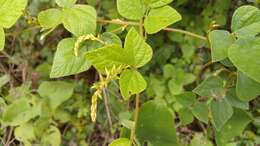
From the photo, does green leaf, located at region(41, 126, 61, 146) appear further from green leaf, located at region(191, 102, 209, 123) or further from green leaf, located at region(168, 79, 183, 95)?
green leaf, located at region(191, 102, 209, 123)

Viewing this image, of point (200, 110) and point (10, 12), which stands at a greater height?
point (10, 12)

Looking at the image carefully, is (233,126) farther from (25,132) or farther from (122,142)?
(25,132)

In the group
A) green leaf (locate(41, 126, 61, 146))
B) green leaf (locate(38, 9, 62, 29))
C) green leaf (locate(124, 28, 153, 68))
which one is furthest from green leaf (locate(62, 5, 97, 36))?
green leaf (locate(41, 126, 61, 146))

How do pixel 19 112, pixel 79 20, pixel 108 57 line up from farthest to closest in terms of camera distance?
1. pixel 19 112
2. pixel 79 20
3. pixel 108 57

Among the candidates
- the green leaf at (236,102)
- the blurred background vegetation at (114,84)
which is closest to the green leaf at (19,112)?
the blurred background vegetation at (114,84)

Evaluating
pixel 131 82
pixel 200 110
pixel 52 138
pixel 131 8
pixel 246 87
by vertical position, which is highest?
pixel 131 8

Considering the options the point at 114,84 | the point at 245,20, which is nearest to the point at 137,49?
the point at 245,20
